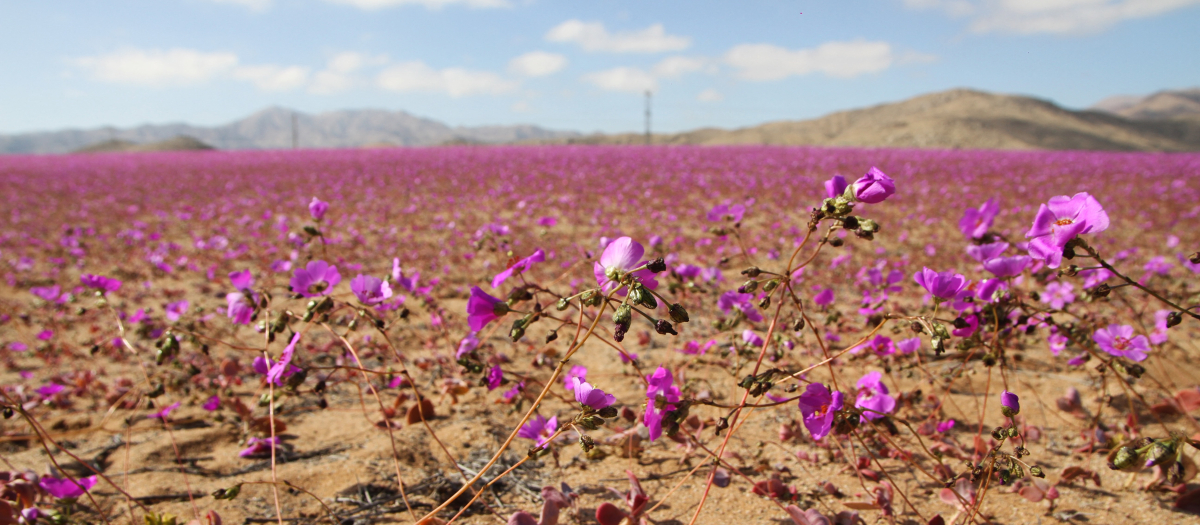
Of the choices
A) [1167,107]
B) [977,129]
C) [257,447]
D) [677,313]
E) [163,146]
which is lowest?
[257,447]

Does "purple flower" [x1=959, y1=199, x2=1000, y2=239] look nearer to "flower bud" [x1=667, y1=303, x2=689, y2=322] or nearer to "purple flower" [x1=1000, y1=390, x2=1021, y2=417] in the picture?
"purple flower" [x1=1000, y1=390, x2=1021, y2=417]

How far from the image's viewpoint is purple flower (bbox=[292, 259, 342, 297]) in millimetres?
1371

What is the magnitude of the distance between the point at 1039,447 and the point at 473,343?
6.55 feet

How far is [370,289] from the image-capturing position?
144cm

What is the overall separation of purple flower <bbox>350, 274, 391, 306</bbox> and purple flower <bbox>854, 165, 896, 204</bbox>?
1.11 meters

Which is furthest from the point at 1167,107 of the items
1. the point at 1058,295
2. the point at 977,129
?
the point at 1058,295

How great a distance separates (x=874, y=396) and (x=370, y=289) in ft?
4.59

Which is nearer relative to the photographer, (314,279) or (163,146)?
(314,279)

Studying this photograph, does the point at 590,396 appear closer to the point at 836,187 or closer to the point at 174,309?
the point at 836,187

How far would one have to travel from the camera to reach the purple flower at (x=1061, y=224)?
1038mm

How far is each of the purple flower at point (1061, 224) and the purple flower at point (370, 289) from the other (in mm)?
1428

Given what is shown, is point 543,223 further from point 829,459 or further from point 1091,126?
point 1091,126

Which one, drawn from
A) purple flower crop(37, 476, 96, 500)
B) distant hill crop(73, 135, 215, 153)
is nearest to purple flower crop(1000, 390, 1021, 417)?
purple flower crop(37, 476, 96, 500)

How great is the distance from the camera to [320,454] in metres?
1.95
